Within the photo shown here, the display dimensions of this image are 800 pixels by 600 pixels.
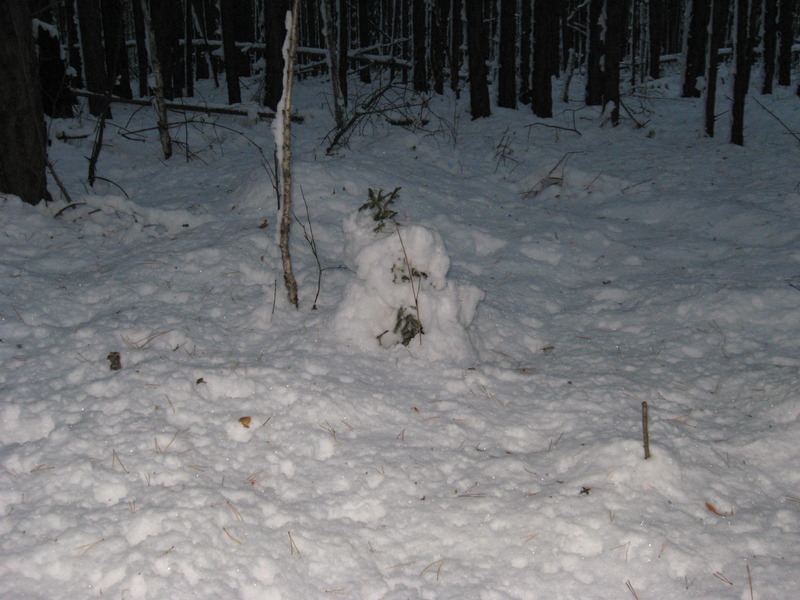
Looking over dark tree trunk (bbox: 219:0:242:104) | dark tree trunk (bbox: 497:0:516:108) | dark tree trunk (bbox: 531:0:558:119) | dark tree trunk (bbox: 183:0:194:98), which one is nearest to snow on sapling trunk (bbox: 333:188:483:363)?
dark tree trunk (bbox: 531:0:558:119)

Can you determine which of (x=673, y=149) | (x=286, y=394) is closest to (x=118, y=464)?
(x=286, y=394)

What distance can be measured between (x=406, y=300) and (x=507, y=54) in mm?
9024

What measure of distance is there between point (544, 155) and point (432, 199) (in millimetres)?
2860

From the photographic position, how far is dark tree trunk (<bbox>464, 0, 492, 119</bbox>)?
9508mm

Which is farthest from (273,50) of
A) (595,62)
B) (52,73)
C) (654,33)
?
(654,33)

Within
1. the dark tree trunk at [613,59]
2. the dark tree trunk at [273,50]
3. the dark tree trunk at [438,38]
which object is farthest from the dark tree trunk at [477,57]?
the dark tree trunk at [273,50]

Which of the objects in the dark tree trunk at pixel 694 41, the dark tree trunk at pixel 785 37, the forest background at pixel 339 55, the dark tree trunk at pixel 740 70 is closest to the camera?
the forest background at pixel 339 55

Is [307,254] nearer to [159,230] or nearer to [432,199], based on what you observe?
[159,230]

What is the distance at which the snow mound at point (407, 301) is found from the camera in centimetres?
324

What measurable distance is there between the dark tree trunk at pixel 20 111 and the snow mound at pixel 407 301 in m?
2.91

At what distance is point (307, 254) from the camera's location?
427 cm

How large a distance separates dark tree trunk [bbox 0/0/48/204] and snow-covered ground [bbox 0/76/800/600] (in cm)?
21

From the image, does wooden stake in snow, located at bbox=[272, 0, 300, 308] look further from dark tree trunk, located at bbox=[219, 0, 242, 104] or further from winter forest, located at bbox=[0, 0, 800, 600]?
dark tree trunk, located at bbox=[219, 0, 242, 104]

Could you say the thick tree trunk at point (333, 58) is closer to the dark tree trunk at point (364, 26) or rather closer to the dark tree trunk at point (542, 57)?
the dark tree trunk at point (542, 57)
